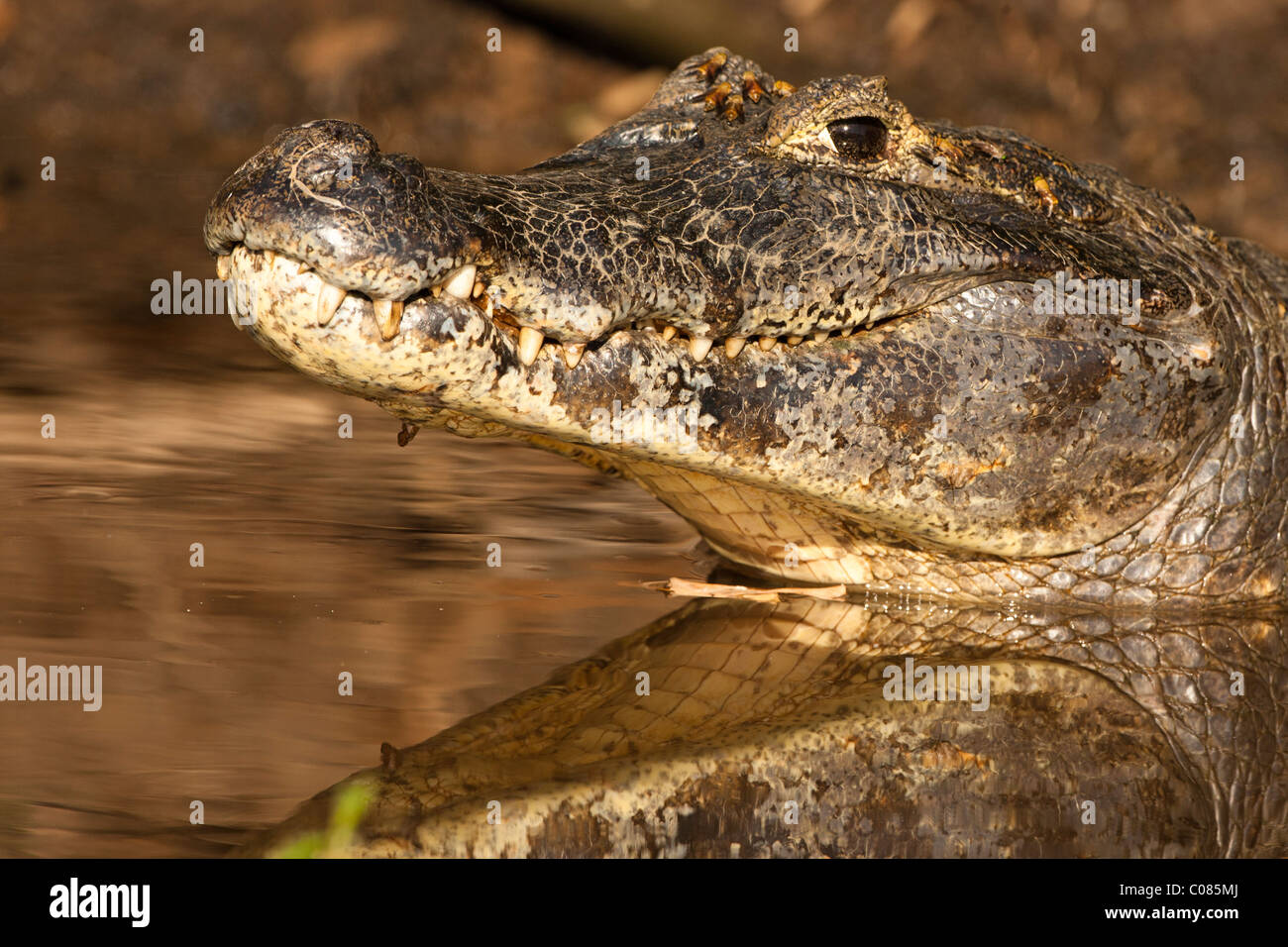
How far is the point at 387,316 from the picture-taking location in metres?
2.75

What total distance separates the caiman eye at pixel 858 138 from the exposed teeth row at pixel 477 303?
0.71m

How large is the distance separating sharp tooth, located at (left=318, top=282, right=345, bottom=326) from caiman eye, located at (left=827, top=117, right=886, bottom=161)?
60.2 inches

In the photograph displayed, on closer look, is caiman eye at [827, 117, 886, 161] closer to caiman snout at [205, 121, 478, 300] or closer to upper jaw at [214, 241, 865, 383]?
upper jaw at [214, 241, 865, 383]

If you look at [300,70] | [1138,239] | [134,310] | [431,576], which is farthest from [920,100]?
[431,576]

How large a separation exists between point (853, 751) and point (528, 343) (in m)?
1.06

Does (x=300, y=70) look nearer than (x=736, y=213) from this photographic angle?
No

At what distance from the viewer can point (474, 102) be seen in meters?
13.9

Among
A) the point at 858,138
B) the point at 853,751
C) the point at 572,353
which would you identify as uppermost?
the point at 858,138

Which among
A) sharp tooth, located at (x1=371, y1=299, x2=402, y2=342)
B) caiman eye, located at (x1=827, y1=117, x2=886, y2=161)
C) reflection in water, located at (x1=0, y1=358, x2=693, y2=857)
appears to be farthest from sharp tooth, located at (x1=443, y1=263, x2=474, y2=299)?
caiman eye, located at (x1=827, y1=117, x2=886, y2=161)

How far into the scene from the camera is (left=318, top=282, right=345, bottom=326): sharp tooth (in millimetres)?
2727

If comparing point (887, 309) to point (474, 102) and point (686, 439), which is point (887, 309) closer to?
point (686, 439)

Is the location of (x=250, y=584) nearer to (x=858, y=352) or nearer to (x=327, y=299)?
(x=327, y=299)

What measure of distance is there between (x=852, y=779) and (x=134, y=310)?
5394 millimetres

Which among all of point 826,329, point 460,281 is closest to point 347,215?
point 460,281
